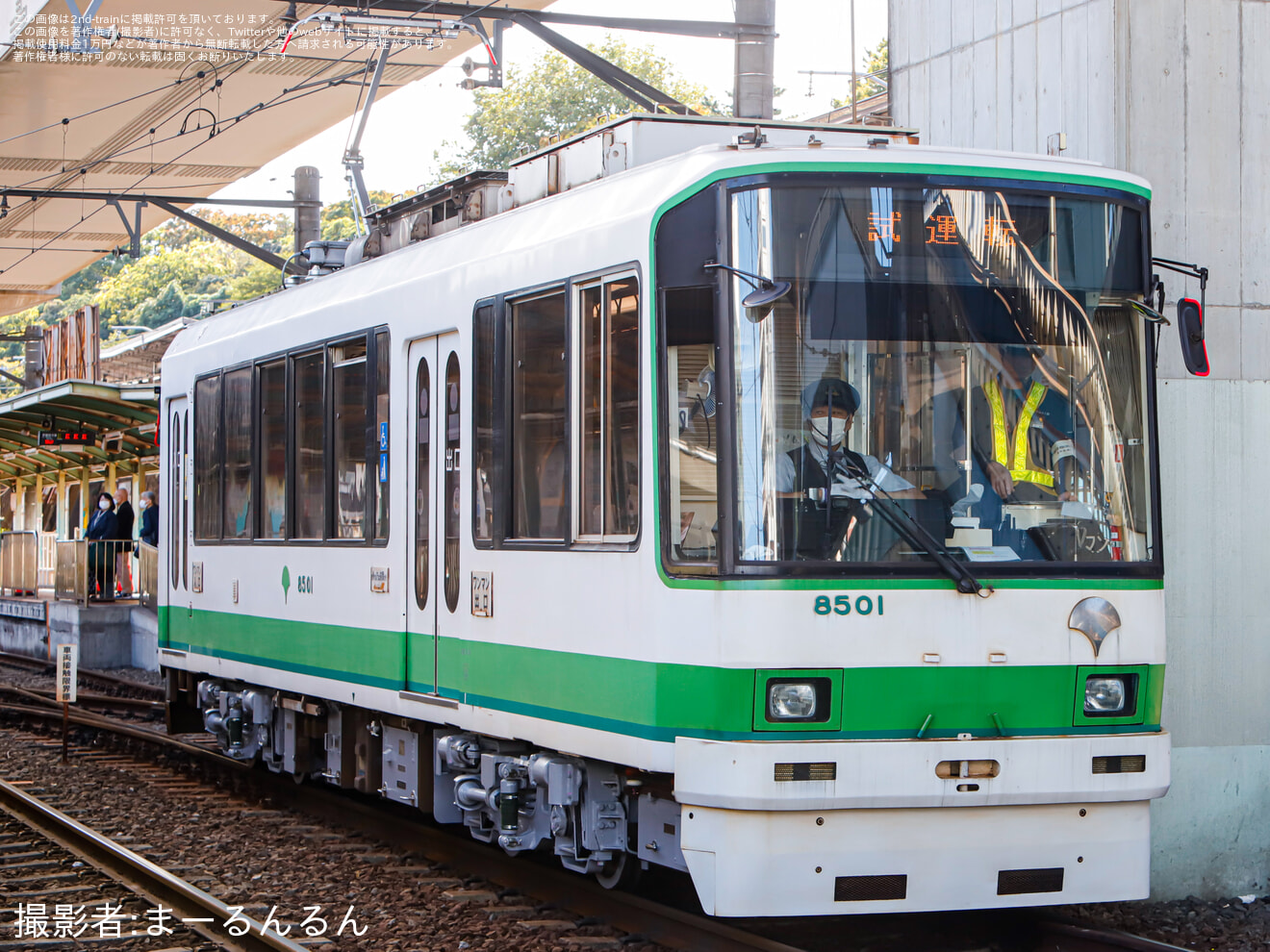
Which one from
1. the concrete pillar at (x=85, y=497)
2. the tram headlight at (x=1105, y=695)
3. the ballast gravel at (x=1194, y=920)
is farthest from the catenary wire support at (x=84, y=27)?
the tram headlight at (x=1105, y=695)

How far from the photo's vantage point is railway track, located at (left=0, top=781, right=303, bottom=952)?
25.5ft

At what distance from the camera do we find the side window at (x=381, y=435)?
9.19 meters

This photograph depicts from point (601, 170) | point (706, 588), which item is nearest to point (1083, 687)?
point (706, 588)

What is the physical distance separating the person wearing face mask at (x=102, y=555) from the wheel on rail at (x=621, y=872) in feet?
60.2

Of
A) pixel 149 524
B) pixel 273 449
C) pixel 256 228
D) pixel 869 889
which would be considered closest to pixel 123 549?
pixel 149 524

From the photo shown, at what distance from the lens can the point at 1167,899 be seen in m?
8.34

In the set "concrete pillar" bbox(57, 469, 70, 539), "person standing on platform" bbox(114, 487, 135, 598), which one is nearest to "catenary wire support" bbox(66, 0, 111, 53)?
"person standing on platform" bbox(114, 487, 135, 598)

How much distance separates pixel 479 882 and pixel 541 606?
190cm

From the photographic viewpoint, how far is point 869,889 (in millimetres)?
6457

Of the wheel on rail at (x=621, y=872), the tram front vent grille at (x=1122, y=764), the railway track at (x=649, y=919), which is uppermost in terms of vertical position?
the tram front vent grille at (x=1122, y=764)

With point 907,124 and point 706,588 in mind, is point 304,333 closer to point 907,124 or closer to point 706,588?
point 907,124

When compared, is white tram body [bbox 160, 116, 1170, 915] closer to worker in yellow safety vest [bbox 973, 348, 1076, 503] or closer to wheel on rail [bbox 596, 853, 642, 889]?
worker in yellow safety vest [bbox 973, 348, 1076, 503]

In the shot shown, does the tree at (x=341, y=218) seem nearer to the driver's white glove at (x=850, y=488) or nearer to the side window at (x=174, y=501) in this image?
the side window at (x=174, y=501)

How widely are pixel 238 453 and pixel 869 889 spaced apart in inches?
253
